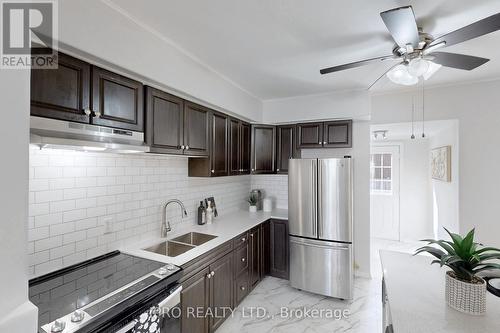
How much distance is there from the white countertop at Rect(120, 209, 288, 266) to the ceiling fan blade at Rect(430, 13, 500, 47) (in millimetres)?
2267

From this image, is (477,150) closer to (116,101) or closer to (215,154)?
(215,154)

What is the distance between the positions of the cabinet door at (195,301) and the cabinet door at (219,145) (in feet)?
3.68

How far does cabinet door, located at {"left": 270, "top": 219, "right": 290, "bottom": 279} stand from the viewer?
10.8 feet

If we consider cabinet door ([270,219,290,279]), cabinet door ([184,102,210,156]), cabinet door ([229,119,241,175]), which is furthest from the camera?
cabinet door ([270,219,290,279])

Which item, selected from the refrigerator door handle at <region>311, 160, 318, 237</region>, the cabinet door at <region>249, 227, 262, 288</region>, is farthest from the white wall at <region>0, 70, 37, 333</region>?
the refrigerator door handle at <region>311, 160, 318, 237</region>

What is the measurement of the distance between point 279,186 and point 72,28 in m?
3.23

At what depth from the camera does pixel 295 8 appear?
62.0 inches

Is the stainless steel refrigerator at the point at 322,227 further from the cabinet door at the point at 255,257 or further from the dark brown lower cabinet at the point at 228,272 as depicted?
the cabinet door at the point at 255,257

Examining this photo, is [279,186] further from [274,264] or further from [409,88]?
[409,88]

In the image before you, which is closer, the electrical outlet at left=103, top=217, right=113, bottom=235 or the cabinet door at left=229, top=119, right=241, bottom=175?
the electrical outlet at left=103, top=217, right=113, bottom=235

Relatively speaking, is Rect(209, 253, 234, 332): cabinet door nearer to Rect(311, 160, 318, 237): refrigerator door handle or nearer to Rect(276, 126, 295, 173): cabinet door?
Rect(311, 160, 318, 237): refrigerator door handle

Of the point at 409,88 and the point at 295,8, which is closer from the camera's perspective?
the point at 295,8

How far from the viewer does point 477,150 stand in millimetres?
2977

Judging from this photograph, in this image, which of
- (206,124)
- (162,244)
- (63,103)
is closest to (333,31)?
(206,124)
